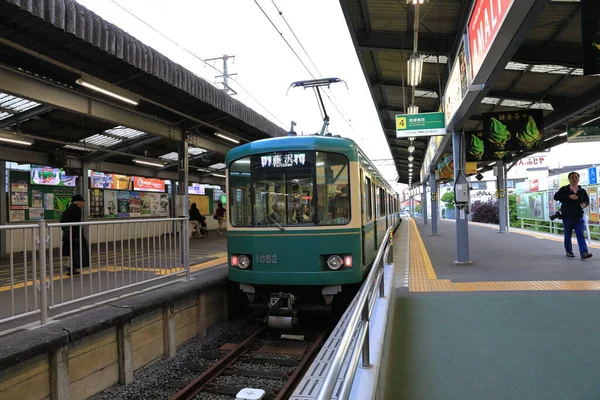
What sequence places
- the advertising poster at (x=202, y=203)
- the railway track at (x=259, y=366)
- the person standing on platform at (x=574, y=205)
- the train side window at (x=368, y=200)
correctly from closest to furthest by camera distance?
the railway track at (x=259, y=366) < the train side window at (x=368, y=200) < the person standing on platform at (x=574, y=205) < the advertising poster at (x=202, y=203)

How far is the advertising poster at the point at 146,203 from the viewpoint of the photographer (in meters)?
16.7

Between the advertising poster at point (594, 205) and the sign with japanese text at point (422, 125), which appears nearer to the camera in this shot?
the sign with japanese text at point (422, 125)

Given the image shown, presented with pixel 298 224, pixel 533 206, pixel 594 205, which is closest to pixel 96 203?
pixel 298 224

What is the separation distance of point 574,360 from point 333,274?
8.92 feet

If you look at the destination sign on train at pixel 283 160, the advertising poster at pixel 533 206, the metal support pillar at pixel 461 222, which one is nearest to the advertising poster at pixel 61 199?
the destination sign on train at pixel 283 160

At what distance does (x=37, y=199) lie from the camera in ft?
39.9

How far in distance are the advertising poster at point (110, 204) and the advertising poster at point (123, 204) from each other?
0.21 metres

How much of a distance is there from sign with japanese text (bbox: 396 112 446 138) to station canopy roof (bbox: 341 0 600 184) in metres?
0.61

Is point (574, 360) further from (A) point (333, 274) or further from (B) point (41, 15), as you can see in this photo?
(B) point (41, 15)

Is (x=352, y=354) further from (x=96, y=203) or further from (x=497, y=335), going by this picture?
(x=96, y=203)

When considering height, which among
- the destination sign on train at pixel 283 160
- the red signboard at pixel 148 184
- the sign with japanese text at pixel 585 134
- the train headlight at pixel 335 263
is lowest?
the train headlight at pixel 335 263

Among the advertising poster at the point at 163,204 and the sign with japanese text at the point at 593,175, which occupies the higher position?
the sign with japanese text at the point at 593,175

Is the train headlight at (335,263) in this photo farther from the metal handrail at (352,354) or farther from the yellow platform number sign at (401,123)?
the yellow platform number sign at (401,123)

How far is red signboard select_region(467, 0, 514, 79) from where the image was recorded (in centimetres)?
414
